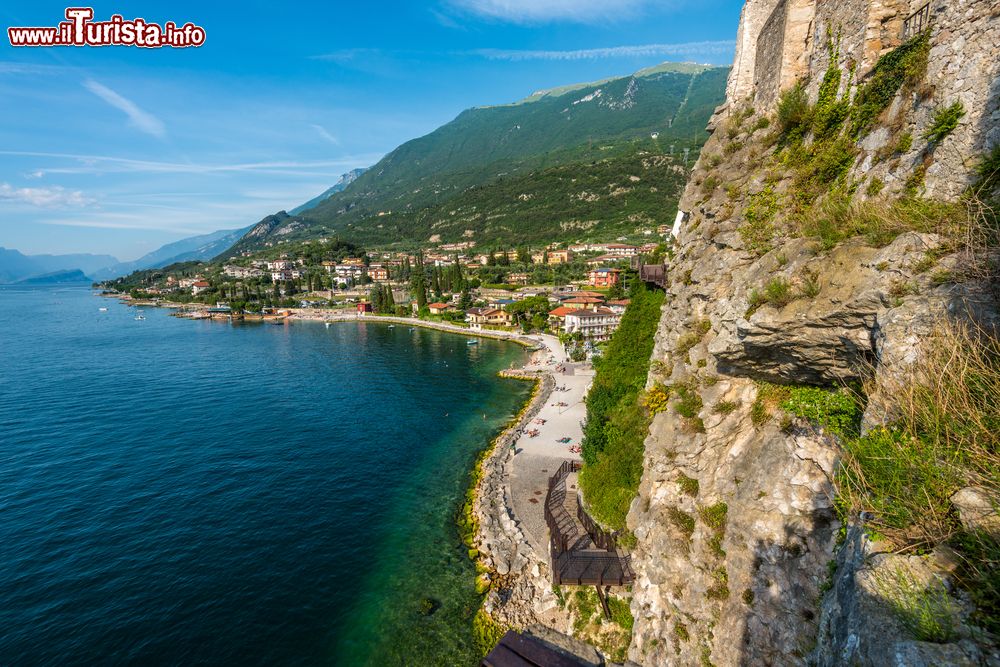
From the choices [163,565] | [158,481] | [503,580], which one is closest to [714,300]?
[503,580]

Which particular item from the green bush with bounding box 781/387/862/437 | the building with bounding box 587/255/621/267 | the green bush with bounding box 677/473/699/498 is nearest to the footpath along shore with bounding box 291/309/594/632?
the green bush with bounding box 677/473/699/498

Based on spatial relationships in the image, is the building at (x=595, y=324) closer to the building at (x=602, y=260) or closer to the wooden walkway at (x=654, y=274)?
the wooden walkway at (x=654, y=274)

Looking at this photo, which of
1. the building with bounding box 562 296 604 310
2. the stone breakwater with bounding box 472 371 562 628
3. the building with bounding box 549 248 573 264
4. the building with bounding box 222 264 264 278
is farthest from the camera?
the building with bounding box 222 264 264 278

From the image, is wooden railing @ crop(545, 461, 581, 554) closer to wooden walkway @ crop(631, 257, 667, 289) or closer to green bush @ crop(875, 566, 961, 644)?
wooden walkway @ crop(631, 257, 667, 289)

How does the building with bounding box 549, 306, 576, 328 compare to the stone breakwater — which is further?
the building with bounding box 549, 306, 576, 328

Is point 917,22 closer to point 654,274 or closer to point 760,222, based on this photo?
point 760,222

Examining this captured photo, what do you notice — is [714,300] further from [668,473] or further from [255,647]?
[255,647]

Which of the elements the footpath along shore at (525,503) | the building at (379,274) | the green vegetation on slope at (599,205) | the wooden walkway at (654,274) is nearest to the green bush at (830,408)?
the wooden walkway at (654,274)
